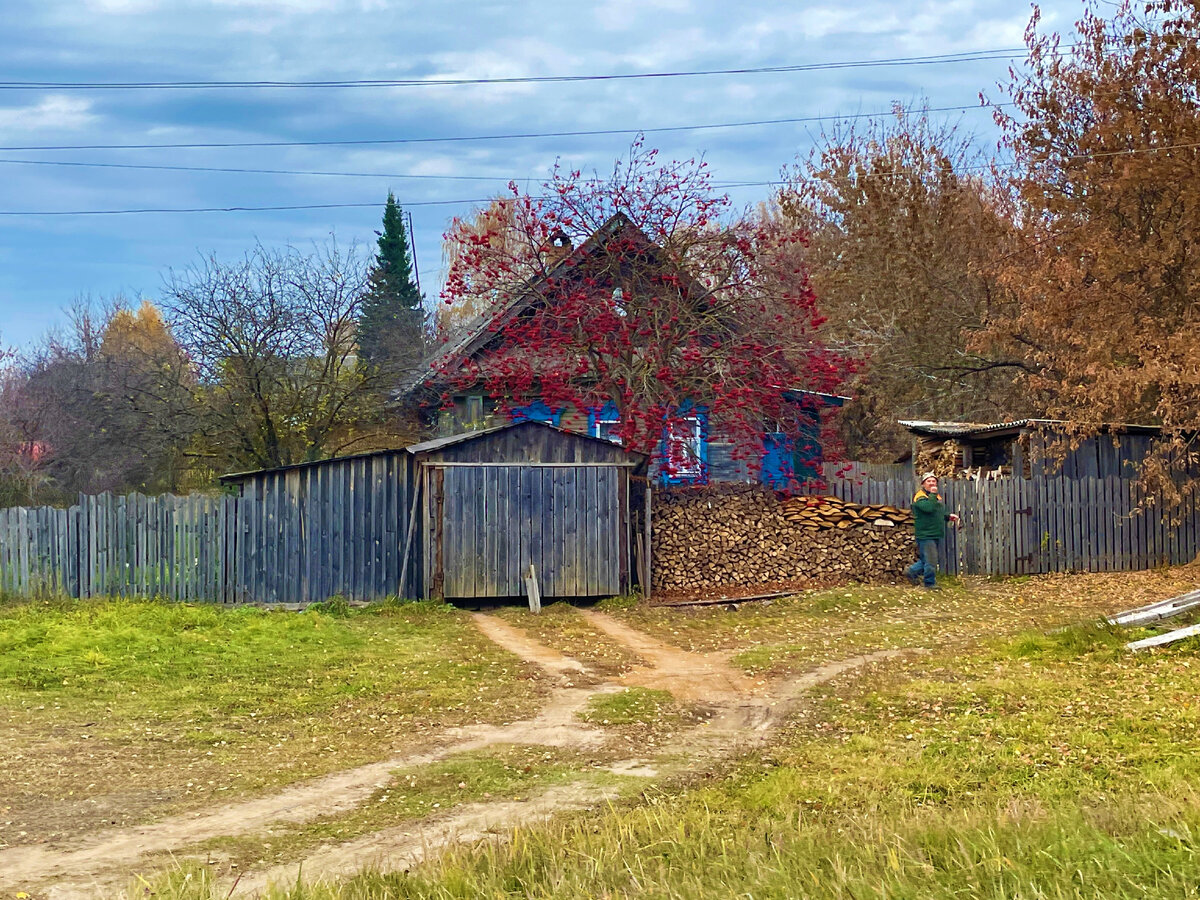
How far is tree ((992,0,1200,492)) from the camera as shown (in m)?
18.5

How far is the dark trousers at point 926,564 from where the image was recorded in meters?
17.1

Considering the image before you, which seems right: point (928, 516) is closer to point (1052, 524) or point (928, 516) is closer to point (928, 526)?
point (928, 526)

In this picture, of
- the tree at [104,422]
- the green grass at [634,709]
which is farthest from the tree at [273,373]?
the green grass at [634,709]

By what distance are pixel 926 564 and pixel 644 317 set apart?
5.95m

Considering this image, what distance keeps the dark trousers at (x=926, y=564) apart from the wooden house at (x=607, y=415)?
245 cm

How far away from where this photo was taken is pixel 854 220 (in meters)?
34.3

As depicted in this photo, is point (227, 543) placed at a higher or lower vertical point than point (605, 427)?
lower

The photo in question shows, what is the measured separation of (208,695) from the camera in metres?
10.4

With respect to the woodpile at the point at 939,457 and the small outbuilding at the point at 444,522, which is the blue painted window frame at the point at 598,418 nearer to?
the small outbuilding at the point at 444,522

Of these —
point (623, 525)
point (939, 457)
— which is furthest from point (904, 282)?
point (623, 525)

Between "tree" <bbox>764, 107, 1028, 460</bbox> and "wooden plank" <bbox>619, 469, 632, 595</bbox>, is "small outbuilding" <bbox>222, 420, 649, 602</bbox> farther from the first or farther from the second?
"tree" <bbox>764, 107, 1028, 460</bbox>

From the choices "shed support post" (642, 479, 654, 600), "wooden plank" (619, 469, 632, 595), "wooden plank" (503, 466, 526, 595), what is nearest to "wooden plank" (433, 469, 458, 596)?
"wooden plank" (503, 466, 526, 595)

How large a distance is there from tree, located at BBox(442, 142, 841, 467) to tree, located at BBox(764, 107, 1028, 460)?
10.9 metres

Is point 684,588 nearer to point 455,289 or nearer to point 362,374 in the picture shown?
point 455,289
